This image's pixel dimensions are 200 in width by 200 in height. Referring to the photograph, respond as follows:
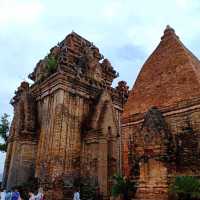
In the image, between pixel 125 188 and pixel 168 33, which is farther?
pixel 168 33

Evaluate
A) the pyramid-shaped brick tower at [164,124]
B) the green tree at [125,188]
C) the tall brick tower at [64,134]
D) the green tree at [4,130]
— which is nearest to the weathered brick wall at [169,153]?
the pyramid-shaped brick tower at [164,124]

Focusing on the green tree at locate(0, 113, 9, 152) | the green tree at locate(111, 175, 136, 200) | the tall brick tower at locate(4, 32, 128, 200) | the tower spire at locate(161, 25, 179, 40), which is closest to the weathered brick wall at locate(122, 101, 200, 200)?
the green tree at locate(111, 175, 136, 200)

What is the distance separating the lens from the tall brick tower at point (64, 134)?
12273 mm

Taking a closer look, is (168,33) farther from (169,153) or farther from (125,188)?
(125,188)

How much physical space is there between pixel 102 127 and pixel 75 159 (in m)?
2.33

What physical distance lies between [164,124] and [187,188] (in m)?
1.53

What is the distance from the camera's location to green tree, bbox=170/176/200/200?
4.51 meters

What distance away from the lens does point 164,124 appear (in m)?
5.59

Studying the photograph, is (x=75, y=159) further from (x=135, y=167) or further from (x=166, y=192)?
(x=166, y=192)

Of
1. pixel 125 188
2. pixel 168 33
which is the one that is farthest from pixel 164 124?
pixel 168 33

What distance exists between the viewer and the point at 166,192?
502 cm

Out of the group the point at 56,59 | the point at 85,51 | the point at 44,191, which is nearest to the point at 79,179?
the point at 44,191

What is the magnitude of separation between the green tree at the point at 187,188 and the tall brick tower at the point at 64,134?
7959 mm

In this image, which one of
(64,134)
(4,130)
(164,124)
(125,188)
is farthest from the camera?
(4,130)
